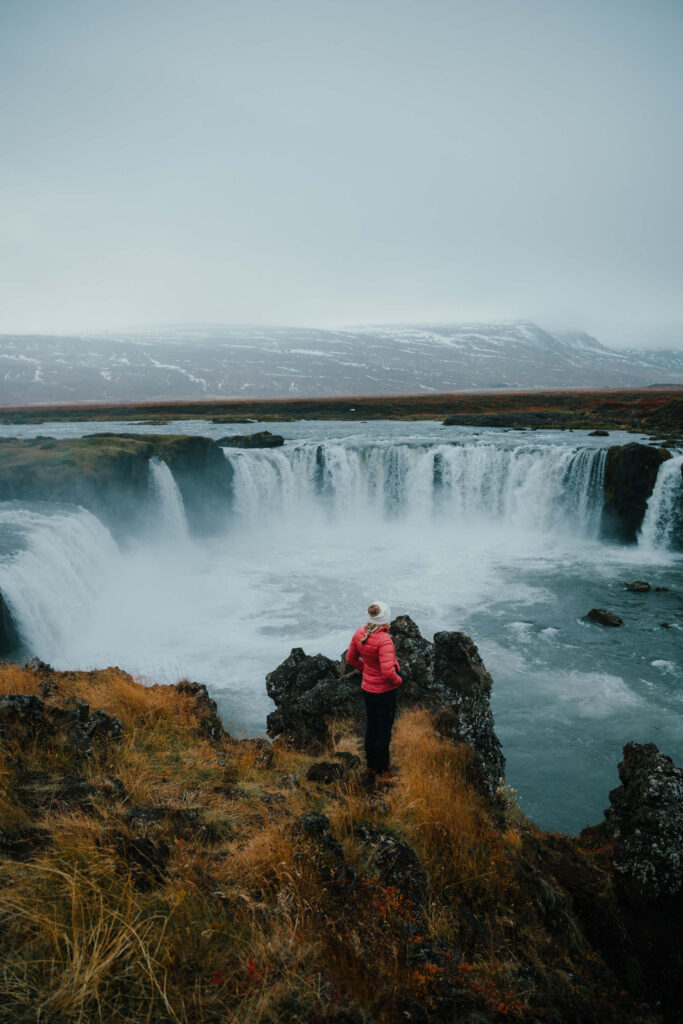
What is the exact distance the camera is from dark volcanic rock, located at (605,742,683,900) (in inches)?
244

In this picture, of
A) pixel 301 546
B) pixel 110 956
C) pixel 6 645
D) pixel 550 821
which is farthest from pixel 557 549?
pixel 110 956

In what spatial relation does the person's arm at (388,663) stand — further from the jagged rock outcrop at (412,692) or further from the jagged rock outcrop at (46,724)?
the jagged rock outcrop at (46,724)

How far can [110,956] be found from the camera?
2.86 m

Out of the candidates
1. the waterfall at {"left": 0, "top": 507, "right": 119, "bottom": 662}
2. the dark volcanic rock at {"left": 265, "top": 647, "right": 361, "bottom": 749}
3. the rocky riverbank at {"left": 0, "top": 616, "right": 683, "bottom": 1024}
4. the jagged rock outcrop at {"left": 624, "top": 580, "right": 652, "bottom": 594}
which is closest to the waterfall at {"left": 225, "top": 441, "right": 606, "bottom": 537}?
the jagged rock outcrop at {"left": 624, "top": 580, "right": 652, "bottom": 594}

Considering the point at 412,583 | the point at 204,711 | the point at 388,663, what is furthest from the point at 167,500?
the point at 388,663

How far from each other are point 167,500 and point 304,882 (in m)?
28.7

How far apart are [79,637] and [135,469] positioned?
13.6 m

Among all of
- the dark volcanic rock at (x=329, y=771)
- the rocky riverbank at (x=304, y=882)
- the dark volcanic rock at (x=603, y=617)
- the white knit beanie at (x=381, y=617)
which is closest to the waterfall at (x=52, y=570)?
the rocky riverbank at (x=304, y=882)

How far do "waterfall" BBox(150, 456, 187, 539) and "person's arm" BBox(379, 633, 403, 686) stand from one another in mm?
25887

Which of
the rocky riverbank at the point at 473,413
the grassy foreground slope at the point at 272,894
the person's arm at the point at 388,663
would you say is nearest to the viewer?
the grassy foreground slope at the point at 272,894

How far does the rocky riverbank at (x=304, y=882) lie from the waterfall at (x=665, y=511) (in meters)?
23.3

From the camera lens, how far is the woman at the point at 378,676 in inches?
243

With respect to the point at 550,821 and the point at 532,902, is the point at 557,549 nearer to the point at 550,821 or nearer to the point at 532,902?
the point at 550,821

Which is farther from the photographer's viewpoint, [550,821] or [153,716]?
[550,821]
